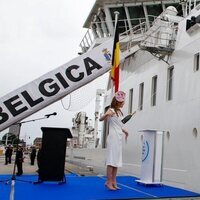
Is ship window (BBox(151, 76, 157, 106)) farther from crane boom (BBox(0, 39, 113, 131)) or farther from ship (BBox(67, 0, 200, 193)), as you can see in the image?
crane boom (BBox(0, 39, 113, 131))

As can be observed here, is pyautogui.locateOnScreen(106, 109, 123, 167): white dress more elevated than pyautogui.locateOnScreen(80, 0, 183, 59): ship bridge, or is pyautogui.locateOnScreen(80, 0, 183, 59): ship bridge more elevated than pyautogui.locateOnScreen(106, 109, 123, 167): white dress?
pyautogui.locateOnScreen(80, 0, 183, 59): ship bridge

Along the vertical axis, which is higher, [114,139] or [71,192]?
[114,139]

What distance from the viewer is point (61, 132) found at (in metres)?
9.02

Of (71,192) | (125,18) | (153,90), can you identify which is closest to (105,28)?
(125,18)

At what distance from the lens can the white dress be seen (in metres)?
7.57

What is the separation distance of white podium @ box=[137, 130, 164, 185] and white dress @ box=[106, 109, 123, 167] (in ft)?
6.26

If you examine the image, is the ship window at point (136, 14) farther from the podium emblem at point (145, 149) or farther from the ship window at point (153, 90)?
the podium emblem at point (145, 149)

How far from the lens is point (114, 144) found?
25.0 ft

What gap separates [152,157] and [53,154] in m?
2.52

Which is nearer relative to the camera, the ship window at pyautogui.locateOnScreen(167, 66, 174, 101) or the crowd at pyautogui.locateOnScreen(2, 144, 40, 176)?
the ship window at pyautogui.locateOnScreen(167, 66, 174, 101)

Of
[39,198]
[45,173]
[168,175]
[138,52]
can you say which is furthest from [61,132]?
[138,52]

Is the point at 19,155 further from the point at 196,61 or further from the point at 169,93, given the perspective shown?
the point at 196,61

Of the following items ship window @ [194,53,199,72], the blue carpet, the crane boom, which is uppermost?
ship window @ [194,53,199,72]

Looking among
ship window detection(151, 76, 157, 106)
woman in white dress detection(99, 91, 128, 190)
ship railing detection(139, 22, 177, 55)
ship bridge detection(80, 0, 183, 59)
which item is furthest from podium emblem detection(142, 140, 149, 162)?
ship bridge detection(80, 0, 183, 59)
